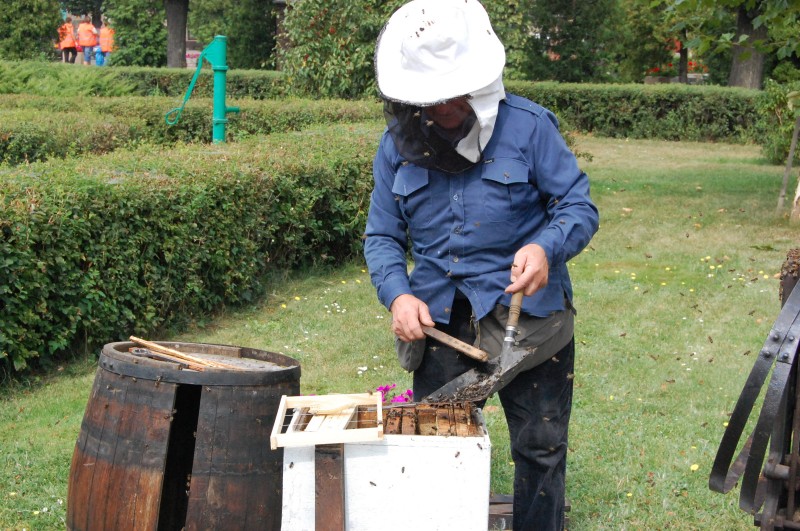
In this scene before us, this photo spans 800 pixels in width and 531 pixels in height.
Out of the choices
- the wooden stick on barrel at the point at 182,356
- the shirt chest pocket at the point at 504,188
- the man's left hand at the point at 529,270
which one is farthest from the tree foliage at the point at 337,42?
the man's left hand at the point at 529,270

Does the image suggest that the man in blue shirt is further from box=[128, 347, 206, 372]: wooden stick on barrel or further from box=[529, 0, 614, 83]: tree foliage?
box=[529, 0, 614, 83]: tree foliage

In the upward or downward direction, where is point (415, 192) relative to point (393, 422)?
upward

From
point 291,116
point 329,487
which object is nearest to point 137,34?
point 291,116

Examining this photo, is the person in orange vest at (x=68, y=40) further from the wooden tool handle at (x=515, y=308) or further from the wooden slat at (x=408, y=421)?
the wooden tool handle at (x=515, y=308)

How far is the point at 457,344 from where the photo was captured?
3146mm

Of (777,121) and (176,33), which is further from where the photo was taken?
(176,33)

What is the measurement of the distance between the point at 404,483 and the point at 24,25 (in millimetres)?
31095

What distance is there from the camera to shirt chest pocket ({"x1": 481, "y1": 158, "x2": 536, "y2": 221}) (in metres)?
3.23

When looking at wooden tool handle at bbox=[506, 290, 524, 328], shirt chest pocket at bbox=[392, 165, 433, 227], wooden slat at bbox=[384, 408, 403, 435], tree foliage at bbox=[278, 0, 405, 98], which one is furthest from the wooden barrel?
tree foliage at bbox=[278, 0, 405, 98]

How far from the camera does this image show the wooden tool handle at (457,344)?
3.14 metres

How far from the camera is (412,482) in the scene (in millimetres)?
2812

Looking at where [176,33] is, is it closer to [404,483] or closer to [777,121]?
[777,121]

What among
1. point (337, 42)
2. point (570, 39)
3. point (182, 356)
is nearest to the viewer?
point (182, 356)

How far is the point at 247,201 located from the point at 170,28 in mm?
27579
